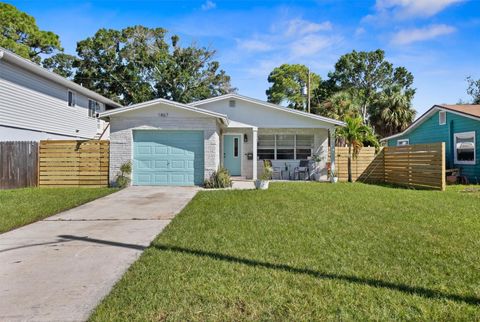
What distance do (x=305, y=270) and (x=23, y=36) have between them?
34.1 metres

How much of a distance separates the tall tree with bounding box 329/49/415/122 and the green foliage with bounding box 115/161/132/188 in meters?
31.0

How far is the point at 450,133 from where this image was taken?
1591 centimetres

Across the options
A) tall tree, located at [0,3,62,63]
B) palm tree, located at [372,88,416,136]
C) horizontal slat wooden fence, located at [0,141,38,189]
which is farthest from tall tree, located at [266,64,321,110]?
horizontal slat wooden fence, located at [0,141,38,189]

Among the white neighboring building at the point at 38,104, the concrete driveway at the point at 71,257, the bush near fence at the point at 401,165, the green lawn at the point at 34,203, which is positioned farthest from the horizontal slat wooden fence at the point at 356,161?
the white neighboring building at the point at 38,104

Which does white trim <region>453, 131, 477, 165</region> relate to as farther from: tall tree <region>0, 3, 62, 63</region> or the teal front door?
tall tree <region>0, 3, 62, 63</region>

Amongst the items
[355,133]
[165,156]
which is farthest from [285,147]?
[165,156]

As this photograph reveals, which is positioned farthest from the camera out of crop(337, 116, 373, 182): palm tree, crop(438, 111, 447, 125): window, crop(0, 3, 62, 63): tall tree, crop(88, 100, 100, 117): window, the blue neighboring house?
crop(0, 3, 62, 63): tall tree

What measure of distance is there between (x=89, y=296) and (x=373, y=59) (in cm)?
4031

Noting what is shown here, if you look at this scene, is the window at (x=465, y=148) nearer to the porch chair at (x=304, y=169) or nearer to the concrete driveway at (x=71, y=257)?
the porch chair at (x=304, y=169)

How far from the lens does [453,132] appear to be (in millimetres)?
15773

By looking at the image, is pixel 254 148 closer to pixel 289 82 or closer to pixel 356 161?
pixel 356 161

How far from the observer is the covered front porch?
16.4 metres

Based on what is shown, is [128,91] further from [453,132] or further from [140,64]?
[453,132]

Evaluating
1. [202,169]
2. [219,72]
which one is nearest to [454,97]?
[219,72]
